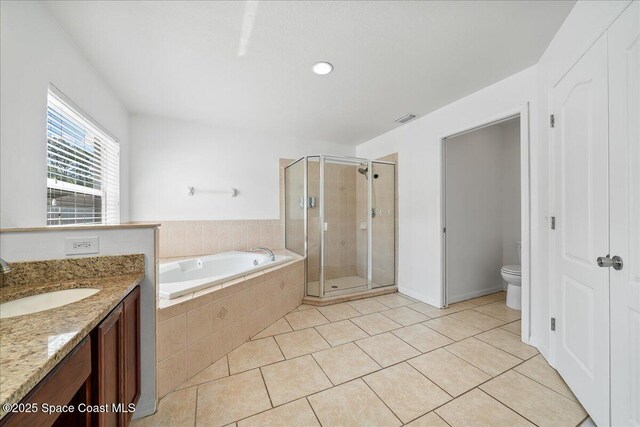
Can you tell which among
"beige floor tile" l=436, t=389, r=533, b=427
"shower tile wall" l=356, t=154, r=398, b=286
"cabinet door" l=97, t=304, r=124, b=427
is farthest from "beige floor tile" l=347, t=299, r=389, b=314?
"cabinet door" l=97, t=304, r=124, b=427

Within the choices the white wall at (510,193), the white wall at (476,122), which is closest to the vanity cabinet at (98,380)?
the white wall at (476,122)

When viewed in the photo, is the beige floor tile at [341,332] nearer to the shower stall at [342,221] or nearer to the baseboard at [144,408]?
the shower stall at [342,221]

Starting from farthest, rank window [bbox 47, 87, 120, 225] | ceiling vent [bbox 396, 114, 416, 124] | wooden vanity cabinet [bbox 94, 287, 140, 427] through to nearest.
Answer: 1. ceiling vent [bbox 396, 114, 416, 124]
2. window [bbox 47, 87, 120, 225]
3. wooden vanity cabinet [bbox 94, 287, 140, 427]

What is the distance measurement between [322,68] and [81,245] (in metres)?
2.00

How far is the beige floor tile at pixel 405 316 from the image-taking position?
2.56m

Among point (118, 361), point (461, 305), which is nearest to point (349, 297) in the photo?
point (461, 305)

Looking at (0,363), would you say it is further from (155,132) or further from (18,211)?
(155,132)

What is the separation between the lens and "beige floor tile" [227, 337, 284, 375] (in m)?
1.82

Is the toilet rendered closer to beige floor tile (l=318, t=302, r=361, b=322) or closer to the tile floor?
the tile floor

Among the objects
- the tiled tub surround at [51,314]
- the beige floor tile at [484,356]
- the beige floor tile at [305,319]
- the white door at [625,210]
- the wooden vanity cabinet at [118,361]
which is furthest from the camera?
the beige floor tile at [305,319]

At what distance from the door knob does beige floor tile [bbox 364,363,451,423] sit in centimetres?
110

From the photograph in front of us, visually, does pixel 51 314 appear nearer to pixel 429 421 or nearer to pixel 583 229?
pixel 429 421

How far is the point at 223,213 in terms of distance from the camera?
3.43 m

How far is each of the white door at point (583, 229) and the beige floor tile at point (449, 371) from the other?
526 mm
